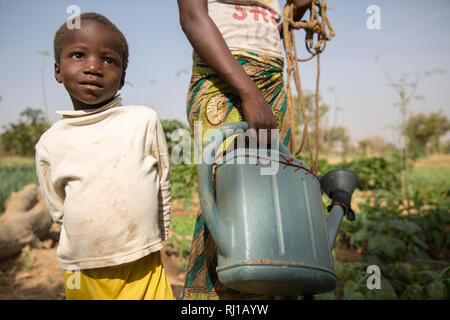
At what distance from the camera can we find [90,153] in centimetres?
105

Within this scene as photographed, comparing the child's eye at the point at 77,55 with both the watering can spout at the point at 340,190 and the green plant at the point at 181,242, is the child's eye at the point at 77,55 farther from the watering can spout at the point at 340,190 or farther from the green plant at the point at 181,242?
the green plant at the point at 181,242

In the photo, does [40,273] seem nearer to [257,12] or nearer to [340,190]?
[340,190]

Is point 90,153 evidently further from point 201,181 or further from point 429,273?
point 429,273

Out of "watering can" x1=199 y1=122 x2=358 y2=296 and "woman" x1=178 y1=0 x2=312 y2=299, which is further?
"woman" x1=178 y1=0 x2=312 y2=299

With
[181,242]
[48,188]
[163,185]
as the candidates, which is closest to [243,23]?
[163,185]

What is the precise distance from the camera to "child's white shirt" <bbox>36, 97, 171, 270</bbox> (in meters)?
1.02

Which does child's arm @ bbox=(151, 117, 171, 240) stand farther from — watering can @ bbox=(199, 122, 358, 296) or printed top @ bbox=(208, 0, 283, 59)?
printed top @ bbox=(208, 0, 283, 59)

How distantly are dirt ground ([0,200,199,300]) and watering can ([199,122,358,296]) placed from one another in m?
1.62

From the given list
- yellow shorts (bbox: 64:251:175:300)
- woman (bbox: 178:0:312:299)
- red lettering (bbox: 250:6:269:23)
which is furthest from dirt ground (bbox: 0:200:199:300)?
red lettering (bbox: 250:6:269:23)

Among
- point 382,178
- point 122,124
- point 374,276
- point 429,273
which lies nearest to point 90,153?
point 122,124

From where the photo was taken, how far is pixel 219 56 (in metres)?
1.18

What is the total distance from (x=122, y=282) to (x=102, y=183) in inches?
13.0

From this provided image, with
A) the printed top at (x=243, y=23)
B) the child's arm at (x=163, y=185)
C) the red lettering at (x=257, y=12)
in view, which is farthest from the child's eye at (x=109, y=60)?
the red lettering at (x=257, y=12)

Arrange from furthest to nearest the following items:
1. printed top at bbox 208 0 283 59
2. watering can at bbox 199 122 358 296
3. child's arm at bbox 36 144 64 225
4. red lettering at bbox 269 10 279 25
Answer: red lettering at bbox 269 10 279 25 → printed top at bbox 208 0 283 59 → child's arm at bbox 36 144 64 225 → watering can at bbox 199 122 358 296
